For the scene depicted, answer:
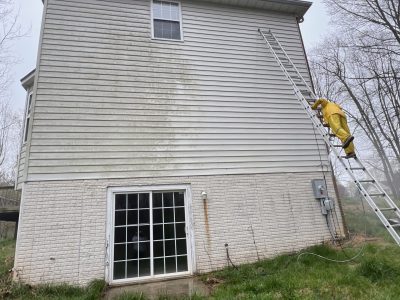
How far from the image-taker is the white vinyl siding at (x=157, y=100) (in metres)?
6.73

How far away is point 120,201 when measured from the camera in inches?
261

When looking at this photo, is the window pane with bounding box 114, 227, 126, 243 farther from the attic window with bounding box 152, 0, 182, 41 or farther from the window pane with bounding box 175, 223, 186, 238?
the attic window with bounding box 152, 0, 182, 41

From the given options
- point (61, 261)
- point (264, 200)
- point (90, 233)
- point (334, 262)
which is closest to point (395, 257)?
point (334, 262)

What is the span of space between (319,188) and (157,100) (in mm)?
5307

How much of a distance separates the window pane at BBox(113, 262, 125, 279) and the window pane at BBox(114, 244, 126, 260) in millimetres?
128

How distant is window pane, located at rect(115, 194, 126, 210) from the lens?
21.7ft

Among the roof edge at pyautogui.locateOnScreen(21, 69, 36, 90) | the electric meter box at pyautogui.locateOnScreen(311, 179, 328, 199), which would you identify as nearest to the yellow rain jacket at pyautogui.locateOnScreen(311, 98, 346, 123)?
the electric meter box at pyautogui.locateOnScreen(311, 179, 328, 199)

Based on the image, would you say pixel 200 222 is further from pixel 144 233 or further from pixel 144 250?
pixel 144 250

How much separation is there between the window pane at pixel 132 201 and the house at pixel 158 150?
9 centimetres

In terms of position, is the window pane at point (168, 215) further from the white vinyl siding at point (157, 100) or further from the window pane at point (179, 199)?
the white vinyl siding at point (157, 100)

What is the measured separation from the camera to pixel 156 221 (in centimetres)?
671

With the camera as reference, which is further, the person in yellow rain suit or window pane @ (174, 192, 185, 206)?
window pane @ (174, 192, 185, 206)

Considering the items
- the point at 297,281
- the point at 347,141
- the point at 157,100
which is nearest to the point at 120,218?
the point at 157,100

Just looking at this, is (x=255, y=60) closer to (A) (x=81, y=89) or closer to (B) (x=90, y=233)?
(A) (x=81, y=89)
